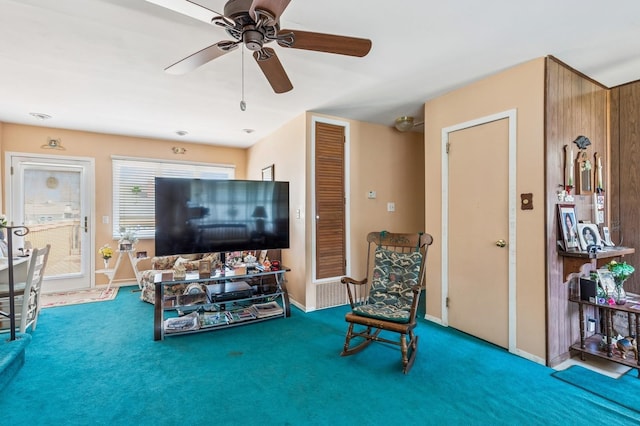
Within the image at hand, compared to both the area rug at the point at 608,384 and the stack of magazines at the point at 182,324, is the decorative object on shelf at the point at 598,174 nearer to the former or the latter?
the area rug at the point at 608,384

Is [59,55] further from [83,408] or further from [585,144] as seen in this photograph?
[585,144]

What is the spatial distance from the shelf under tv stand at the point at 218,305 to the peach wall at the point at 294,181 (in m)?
0.30

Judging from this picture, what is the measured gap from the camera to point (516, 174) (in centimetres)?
261

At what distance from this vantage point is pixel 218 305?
3.33 m

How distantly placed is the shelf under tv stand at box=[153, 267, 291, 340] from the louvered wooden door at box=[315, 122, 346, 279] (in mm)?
611

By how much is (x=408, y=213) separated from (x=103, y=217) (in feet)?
→ 16.4

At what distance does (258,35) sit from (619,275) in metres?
3.26

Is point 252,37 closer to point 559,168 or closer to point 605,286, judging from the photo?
point 559,168

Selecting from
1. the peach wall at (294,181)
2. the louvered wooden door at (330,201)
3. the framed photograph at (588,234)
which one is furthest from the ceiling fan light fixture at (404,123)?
the framed photograph at (588,234)

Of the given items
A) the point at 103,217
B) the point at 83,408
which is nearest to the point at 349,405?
the point at 83,408

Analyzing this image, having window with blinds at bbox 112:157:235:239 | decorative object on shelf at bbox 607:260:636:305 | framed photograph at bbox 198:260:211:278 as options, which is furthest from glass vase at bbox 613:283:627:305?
window with blinds at bbox 112:157:235:239

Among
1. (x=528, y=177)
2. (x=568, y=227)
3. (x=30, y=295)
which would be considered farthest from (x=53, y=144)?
(x=568, y=227)

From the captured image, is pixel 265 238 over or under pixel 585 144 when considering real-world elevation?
under

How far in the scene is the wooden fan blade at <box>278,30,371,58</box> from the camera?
1668mm
